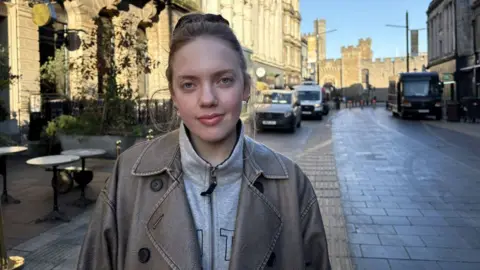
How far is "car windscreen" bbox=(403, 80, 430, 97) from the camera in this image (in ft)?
96.8

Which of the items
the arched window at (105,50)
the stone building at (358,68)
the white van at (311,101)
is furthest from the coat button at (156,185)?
the stone building at (358,68)

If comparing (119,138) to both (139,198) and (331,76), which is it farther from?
(331,76)

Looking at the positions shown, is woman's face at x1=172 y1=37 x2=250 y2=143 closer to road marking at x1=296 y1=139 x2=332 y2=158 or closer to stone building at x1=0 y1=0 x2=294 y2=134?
stone building at x1=0 y1=0 x2=294 y2=134

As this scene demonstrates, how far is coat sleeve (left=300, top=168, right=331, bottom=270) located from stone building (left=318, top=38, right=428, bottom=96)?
87.9 meters

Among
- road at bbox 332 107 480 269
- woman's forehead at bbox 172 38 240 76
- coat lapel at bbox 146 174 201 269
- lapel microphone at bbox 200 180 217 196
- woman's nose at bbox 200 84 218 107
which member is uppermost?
woman's forehead at bbox 172 38 240 76

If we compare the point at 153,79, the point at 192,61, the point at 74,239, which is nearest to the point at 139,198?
the point at 192,61

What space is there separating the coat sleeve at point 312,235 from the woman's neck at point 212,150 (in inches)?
13.3

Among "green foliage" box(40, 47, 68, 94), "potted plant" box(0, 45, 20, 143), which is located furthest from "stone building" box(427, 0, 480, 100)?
"potted plant" box(0, 45, 20, 143)

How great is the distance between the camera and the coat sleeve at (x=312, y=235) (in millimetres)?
1753

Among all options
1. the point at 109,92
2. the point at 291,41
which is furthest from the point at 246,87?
the point at 291,41

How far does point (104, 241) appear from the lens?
1.67 m

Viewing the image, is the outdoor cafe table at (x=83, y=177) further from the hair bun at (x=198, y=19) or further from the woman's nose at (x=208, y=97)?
the woman's nose at (x=208, y=97)

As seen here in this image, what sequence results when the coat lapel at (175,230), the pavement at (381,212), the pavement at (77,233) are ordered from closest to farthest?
1. the coat lapel at (175,230)
2. the pavement at (77,233)
3. the pavement at (381,212)

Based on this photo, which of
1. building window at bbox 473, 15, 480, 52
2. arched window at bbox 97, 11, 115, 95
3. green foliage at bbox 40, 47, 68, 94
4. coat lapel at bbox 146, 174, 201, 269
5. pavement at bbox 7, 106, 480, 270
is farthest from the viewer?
building window at bbox 473, 15, 480, 52
